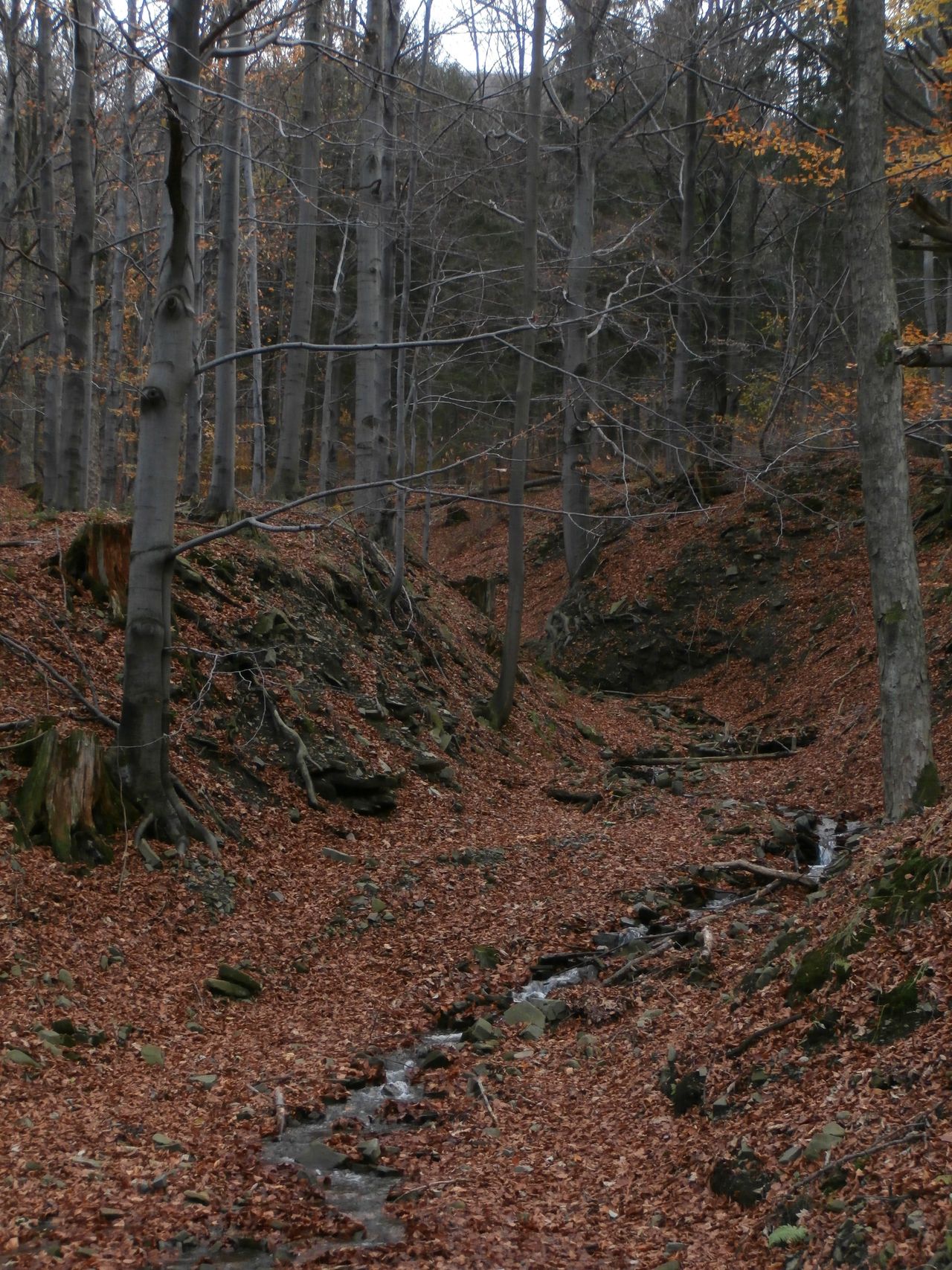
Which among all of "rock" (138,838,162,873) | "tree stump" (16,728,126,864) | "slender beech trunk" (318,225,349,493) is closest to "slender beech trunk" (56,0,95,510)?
"slender beech trunk" (318,225,349,493)

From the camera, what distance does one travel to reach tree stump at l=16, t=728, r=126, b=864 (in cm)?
744

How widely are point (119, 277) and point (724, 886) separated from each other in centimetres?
1639

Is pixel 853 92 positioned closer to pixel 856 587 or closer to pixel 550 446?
pixel 856 587

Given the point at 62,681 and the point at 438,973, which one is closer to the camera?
the point at 438,973

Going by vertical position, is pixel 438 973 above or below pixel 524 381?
below

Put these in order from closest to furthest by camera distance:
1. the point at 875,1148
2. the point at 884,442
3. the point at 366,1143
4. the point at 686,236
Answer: the point at 875,1148, the point at 366,1143, the point at 884,442, the point at 686,236

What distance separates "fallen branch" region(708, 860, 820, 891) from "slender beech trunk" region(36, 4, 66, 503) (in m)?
11.4

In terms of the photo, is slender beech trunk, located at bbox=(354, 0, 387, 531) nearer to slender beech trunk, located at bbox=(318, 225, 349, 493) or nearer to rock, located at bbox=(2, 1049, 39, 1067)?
slender beech trunk, located at bbox=(318, 225, 349, 493)

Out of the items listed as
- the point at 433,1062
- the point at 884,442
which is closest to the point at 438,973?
the point at 433,1062

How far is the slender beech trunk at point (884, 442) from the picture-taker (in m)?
8.42

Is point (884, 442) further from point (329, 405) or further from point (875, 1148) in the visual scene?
point (329, 405)

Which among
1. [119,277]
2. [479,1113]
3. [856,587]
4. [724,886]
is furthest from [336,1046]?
[119,277]

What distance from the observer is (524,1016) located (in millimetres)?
7047

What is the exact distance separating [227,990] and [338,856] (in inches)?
97.7
